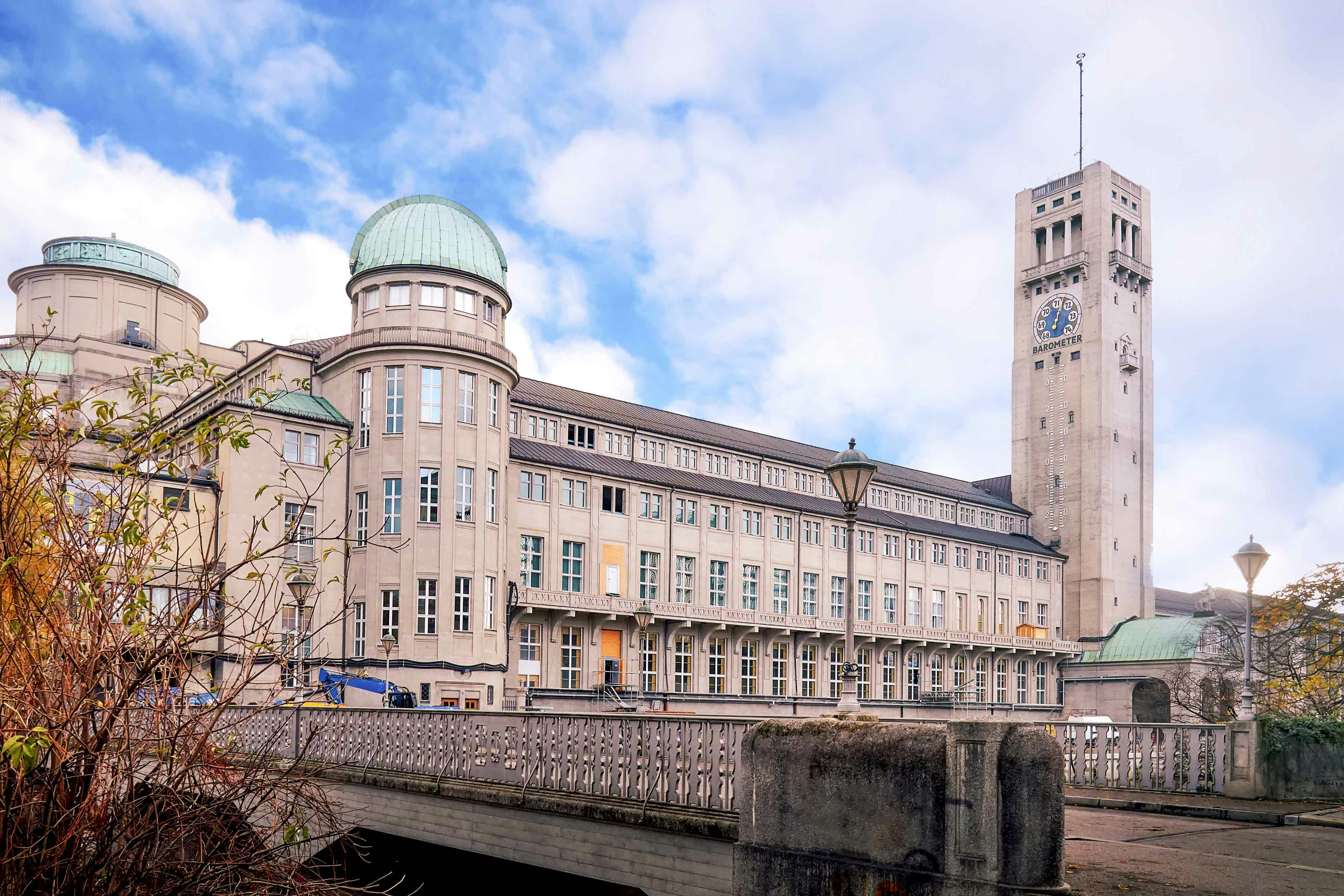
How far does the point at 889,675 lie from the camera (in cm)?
7381

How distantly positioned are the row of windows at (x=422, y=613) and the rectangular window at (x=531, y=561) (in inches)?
259

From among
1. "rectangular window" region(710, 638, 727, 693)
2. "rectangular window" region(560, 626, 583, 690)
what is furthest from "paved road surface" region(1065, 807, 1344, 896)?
"rectangular window" region(710, 638, 727, 693)

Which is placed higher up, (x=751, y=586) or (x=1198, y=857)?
(x=751, y=586)

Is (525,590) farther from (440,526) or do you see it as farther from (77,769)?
(77,769)

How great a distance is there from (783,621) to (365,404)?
27.6 metres

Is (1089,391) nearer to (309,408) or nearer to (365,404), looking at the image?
(365,404)

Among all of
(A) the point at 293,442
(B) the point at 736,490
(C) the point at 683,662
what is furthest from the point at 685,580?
(A) the point at 293,442

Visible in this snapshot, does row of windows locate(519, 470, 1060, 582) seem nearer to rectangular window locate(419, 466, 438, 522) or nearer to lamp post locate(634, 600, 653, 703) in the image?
lamp post locate(634, 600, 653, 703)

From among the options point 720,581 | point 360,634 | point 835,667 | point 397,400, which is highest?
point 397,400

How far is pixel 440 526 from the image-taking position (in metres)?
48.4

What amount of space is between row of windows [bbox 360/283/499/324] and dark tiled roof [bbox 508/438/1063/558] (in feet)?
26.4

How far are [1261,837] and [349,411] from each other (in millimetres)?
42927

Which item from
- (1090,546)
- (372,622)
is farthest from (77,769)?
(1090,546)

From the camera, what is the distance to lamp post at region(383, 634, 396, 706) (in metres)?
34.0
